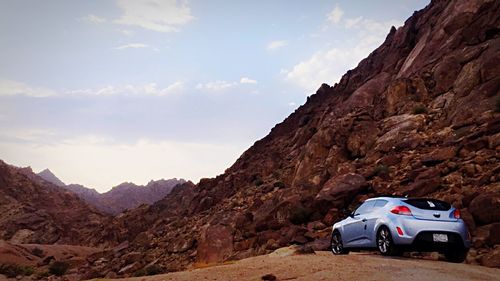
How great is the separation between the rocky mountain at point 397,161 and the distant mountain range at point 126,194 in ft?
250

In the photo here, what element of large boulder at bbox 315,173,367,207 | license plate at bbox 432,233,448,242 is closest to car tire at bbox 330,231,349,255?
license plate at bbox 432,233,448,242

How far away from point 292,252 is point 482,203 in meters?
5.56

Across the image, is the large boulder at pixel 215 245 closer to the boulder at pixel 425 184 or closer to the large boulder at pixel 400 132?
the large boulder at pixel 400 132

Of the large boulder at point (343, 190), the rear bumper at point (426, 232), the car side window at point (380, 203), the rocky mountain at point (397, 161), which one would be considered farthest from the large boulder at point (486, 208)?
the large boulder at point (343, 190)

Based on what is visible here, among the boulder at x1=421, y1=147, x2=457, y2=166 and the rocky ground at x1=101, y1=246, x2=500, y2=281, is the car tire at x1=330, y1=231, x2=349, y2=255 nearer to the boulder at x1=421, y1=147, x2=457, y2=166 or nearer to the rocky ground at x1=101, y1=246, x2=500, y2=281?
the rocky ground at x1=101, y1=246, x2=500, y2=281

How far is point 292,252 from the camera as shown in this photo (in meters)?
12.6

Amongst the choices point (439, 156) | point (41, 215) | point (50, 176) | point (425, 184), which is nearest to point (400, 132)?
point (439, 156)

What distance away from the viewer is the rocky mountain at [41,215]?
52625 mm

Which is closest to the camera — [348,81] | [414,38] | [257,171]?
[414,38]

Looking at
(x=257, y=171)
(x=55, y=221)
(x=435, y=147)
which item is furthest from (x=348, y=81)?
(x=55, y=221)

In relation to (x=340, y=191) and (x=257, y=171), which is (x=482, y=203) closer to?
(x=340, y=191)

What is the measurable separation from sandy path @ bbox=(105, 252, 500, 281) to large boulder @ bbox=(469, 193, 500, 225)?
2.80 meters

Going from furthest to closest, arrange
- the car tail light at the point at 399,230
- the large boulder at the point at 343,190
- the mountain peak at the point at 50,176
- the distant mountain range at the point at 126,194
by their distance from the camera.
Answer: the mountain peak at the point at 50,176, the distant mountain range at the point at 126,194, the large boulder at the point at 343,190, the car tail light at the point at 399,230

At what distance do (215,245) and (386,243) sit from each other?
45.7ft
